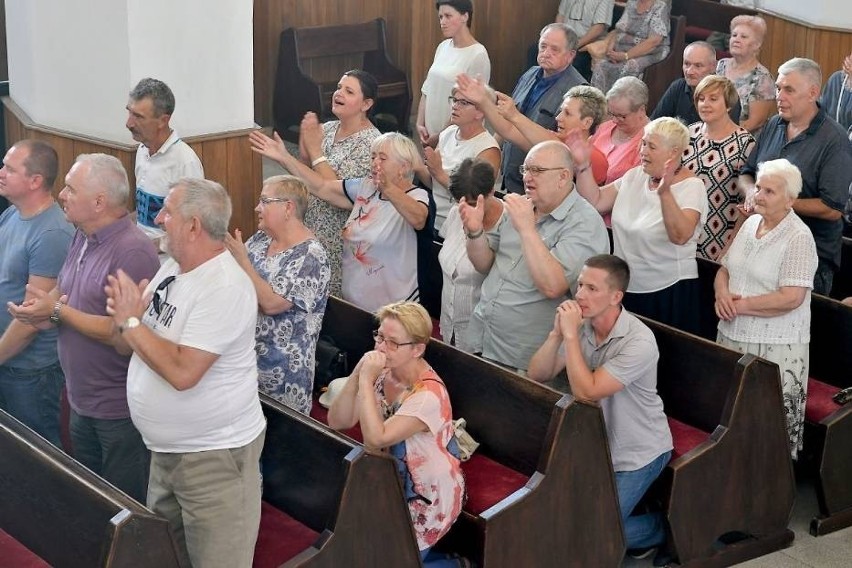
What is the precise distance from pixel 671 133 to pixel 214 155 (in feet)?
7.02

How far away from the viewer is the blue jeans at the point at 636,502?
13.7 feet

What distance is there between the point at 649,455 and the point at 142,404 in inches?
63.6

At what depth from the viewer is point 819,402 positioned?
470cm

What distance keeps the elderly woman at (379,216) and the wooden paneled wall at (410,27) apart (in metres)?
3.63

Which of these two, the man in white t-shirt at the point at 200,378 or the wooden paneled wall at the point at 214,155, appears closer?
the man in white t-shirt at the point at 200,378

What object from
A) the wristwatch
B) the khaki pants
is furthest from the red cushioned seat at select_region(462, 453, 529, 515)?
the wristwatch

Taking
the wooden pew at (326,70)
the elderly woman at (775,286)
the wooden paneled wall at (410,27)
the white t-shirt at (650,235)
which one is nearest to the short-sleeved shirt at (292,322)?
the white t-shirt at (650,235)

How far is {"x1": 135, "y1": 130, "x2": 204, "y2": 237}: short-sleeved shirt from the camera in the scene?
16.3 ft

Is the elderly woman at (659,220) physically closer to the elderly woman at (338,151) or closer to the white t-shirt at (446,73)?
the elderly woman at (338,151)

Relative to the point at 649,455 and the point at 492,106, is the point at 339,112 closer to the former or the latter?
the point at 492,106

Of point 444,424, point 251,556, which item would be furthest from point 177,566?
point 444,424

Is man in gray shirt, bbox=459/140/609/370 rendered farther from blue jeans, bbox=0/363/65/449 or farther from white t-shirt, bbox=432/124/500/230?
blue jeans, bbox=0/363/65/449

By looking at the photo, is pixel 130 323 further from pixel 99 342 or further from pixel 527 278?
pixel 527 278

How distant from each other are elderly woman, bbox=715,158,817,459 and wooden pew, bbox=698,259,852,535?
0.10m
